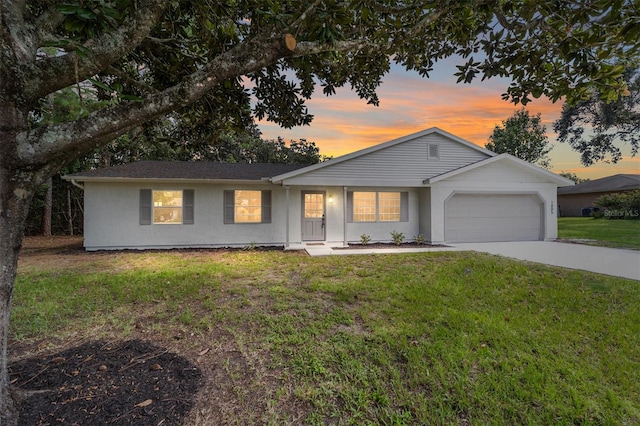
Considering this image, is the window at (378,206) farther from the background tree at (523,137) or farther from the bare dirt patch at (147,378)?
the background tree at (523,137)

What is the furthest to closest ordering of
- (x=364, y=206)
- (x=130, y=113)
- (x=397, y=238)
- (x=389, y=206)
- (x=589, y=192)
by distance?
1. (x=589, y=192)
2. (x=389, y=206)
3. (x=364, y=206)
4. (x=397, y=238)
5. (x=130, y=113)

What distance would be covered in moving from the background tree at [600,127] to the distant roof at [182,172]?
24.1 metres

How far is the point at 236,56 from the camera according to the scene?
2.84m

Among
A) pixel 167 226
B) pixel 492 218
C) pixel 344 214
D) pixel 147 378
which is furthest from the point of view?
pixel 492 218

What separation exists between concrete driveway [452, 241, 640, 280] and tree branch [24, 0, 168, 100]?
913 cm

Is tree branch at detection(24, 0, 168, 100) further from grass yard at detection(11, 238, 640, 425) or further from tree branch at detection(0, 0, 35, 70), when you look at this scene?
grass yard at detection(11, 238, 640, 425)

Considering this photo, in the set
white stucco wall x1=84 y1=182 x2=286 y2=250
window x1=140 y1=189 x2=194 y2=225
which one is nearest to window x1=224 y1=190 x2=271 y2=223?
white stucco wall x1=84 y1=182 x2=286 y2=250

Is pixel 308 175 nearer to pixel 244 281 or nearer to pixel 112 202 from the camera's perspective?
pixel 244 281

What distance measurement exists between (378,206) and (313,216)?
8.84 ft

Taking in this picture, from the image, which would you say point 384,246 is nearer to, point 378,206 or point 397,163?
point 378,206

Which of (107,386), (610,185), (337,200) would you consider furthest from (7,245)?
(610,185)

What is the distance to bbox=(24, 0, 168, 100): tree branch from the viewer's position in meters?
2.19

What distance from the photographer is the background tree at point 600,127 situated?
21.3m

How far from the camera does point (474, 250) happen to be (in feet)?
31.1
